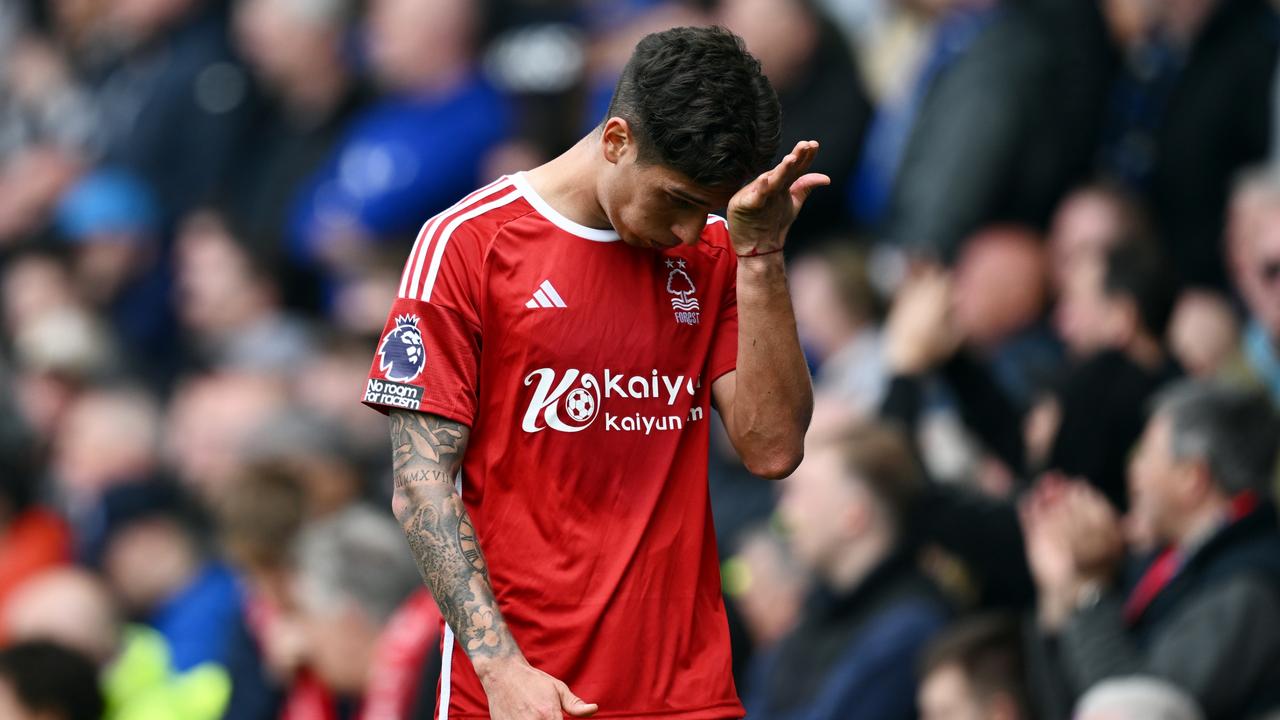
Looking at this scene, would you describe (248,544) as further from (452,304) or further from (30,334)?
(30,334)

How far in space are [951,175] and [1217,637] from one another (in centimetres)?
328

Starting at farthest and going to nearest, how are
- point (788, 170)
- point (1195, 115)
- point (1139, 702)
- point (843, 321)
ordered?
1. point (843, 321)
2. point (1195, 115)
3. point (1139, 702)
4. point (788, 170)

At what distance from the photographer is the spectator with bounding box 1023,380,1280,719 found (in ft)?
18.6

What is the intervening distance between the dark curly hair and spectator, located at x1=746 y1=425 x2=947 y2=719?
2.92 m

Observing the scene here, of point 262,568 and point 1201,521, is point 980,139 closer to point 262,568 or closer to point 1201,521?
point 1201,521

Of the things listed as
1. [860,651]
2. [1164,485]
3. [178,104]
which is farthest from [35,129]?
[1164,485]

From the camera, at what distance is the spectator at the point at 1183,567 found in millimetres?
5676

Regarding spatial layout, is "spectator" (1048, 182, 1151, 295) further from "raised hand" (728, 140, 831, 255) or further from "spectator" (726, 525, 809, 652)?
"raised hand" (728, 140, 831, 255)

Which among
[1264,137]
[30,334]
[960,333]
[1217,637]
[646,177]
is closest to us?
[646,177]

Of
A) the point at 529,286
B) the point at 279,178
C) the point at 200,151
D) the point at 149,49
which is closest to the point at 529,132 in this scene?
the point at 279,178

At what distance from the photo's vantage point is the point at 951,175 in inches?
337

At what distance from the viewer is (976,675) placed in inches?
236

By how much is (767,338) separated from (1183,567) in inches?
103

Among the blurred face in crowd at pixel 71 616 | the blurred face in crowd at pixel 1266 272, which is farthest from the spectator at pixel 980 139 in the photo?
the blurred face in crowd at pixel 71 616
